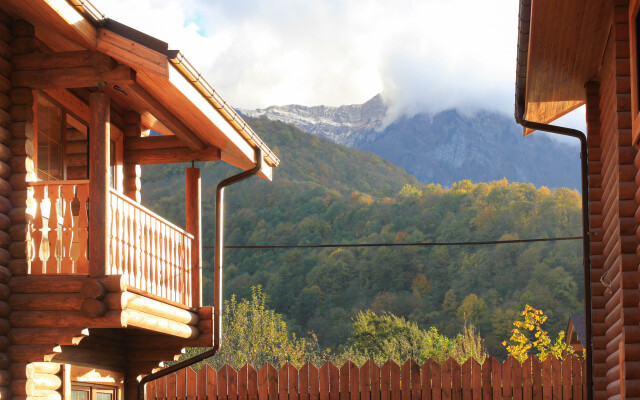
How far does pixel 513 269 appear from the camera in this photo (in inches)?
2409

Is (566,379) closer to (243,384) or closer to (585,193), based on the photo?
(585,193)

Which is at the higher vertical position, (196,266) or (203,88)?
(203,88)

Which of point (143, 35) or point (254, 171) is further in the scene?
point (254, 171)

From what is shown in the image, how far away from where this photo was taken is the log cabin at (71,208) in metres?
7.18

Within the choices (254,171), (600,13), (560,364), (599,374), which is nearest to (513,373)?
(560,364)

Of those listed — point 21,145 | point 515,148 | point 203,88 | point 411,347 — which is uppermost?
point 515,148

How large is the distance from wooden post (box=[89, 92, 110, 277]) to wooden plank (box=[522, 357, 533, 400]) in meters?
6.03

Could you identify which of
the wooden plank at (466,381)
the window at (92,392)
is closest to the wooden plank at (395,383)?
the wooden plank at (466,381)

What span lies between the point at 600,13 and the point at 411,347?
101 feet

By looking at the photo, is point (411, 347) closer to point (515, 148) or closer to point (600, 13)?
point (600, 13)

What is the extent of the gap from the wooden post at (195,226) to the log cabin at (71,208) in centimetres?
58

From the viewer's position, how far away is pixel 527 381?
10742 mm

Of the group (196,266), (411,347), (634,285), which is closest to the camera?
(634,285)

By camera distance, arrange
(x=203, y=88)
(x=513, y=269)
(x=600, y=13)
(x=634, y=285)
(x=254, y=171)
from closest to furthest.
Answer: (x=634, y=285), (x=600, y=13), (x=203, y=88), (x=254, y=171), (x=513, y=269)
